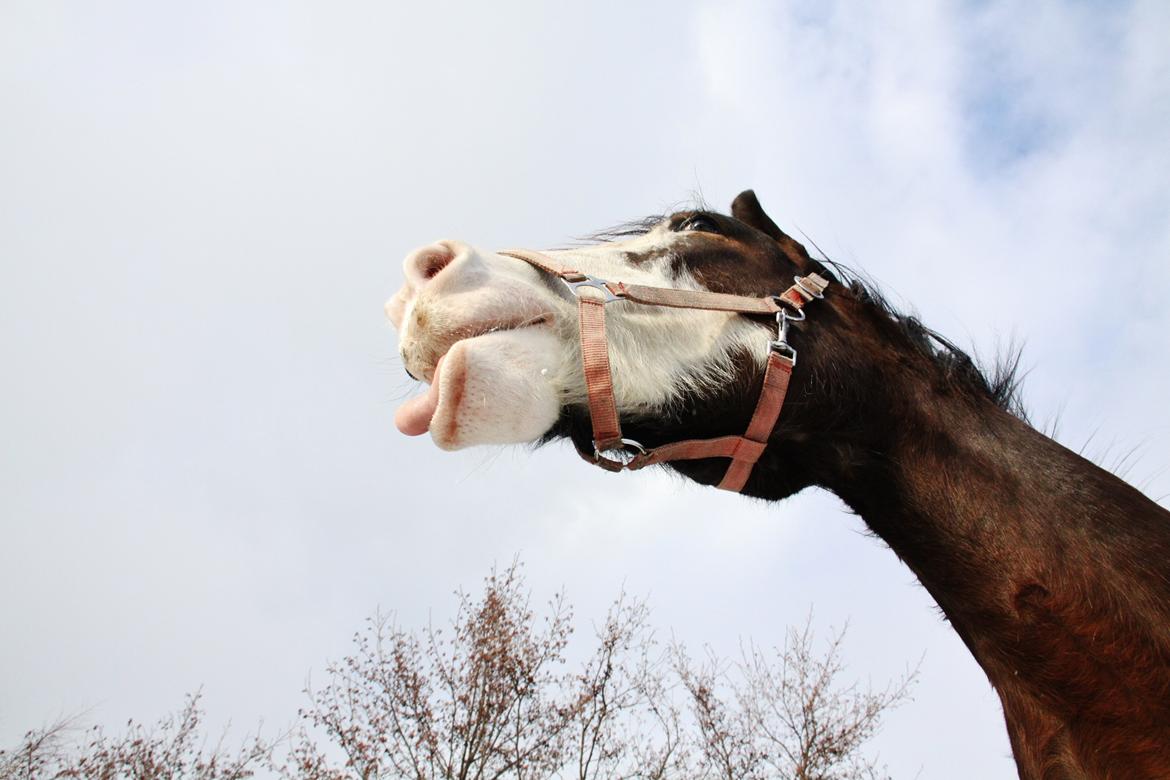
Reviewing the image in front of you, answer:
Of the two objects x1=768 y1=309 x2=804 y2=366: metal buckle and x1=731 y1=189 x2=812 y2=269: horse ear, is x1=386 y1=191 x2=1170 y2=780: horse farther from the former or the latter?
x1=731 y1=189 x2=812 y2=269: horse ear

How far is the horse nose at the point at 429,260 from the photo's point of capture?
2420mm

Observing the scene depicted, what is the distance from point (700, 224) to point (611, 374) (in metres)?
1.19

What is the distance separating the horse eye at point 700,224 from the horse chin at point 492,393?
1.25 metres

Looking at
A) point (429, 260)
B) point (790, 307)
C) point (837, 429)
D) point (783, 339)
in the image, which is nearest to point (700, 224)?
point (790, 307)

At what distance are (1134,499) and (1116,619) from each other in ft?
1.80


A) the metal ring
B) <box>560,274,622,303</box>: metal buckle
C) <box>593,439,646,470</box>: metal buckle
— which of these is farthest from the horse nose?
the metal ring

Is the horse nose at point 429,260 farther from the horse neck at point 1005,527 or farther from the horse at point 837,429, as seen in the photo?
the horse neck at point 1005,527

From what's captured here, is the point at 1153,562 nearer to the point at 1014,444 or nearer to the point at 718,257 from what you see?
the point at 1014,444

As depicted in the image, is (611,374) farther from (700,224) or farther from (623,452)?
(700,224)

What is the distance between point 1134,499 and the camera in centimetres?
265

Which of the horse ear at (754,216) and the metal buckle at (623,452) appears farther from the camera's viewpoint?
the horse ear at (754,216)

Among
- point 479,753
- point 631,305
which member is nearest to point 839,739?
point 479,753

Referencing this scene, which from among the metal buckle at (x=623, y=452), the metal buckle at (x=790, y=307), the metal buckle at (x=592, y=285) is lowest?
the metal buckle at (x=623, y=452)

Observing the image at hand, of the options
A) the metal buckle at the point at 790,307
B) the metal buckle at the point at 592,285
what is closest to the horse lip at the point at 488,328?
the metal buckle at the point at 592,285
